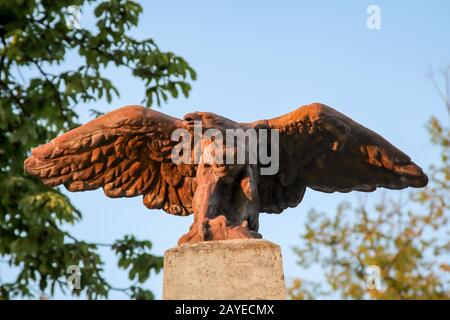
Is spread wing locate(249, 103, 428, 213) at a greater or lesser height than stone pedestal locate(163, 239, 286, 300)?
greater

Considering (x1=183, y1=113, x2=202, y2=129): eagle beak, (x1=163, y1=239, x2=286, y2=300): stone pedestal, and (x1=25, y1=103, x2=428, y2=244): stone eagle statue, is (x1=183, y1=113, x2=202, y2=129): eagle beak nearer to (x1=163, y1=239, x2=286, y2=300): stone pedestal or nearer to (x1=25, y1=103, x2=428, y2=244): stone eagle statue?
(x1=25, y1=103, x2=428, y2=244): stone eagle statue

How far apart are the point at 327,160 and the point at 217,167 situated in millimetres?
862

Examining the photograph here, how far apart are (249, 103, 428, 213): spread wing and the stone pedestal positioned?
828 mm

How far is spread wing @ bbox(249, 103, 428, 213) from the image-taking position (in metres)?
5.99

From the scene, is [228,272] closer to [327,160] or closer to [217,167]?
[217,167]

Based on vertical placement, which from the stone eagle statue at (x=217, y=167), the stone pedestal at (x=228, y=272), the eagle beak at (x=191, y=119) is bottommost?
the stone pedestal at (x=228, y=272)

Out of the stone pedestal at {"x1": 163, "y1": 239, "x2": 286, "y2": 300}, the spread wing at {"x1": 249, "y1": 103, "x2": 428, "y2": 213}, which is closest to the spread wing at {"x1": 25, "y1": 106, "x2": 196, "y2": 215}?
the spread wing at {"x1": 249, "y1": 103, "x2": 428, "y2": 213}

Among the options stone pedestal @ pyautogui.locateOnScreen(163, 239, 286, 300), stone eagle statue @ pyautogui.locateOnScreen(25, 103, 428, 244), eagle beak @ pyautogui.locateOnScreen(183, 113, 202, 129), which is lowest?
stone pedestal @ pyautogui.locateOnScreen(163, 239, 286, 300)

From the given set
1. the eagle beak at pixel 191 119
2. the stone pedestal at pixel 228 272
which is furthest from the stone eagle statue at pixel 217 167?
the stone pedestal at pixel 228 272

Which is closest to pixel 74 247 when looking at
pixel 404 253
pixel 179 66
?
pixel 179 66

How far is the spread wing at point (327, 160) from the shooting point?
599 centimetres

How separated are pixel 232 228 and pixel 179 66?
4.99 meters

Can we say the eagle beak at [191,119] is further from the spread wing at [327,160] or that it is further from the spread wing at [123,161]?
the spread wing at [327,160]
